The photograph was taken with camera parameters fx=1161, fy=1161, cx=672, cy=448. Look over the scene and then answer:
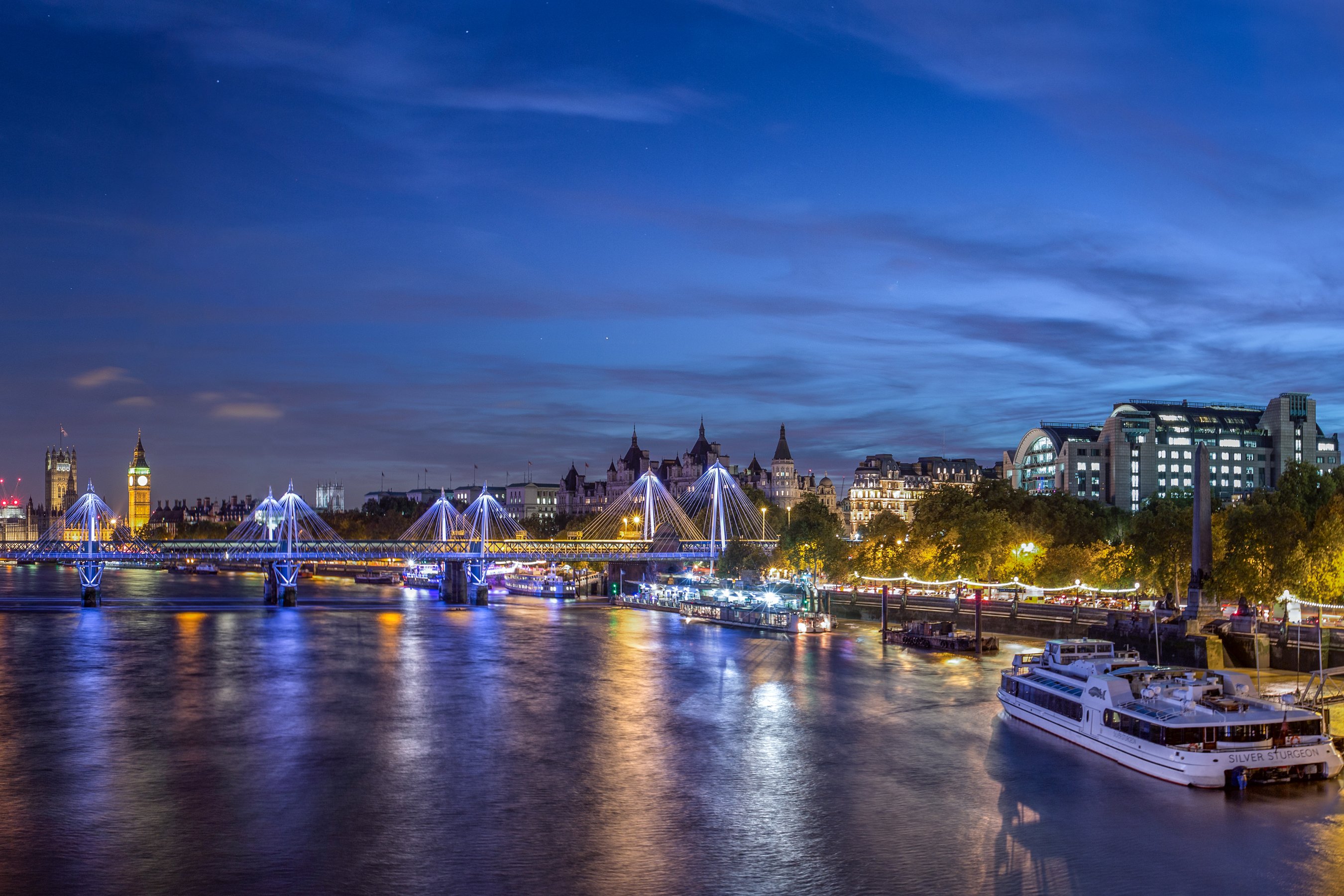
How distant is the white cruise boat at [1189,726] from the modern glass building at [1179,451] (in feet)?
371

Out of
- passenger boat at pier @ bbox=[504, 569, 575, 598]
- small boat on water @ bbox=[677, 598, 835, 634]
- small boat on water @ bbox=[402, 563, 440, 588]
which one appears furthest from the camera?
small boat on water @ bbox=[402, 563, 440, 588]

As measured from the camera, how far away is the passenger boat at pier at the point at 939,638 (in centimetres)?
6247

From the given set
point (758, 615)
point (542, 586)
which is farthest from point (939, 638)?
point (542, 586)

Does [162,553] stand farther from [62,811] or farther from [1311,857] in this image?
[1311,857]

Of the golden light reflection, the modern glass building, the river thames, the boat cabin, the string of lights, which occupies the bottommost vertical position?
the golden light reflection

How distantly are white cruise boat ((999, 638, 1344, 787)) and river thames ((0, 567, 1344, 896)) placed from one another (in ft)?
2.01

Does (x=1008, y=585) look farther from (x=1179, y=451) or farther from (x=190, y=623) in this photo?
(x=1179, y=451)

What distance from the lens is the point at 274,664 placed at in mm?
59906

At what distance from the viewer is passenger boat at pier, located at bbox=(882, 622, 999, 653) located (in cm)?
6247

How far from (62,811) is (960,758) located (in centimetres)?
2543

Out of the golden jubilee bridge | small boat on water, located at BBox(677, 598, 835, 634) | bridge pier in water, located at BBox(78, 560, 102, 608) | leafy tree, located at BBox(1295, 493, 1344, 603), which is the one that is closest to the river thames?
leafy tree, located at BBox(1295, 493, 1344, 603)

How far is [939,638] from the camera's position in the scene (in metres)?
65.2

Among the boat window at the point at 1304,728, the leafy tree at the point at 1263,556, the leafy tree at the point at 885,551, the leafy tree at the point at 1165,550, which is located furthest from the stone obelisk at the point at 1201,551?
the leafy tree at the point at 885,551

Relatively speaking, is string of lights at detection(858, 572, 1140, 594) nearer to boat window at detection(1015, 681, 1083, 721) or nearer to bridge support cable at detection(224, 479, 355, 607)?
boat window at detection(1015, 681, 1083, 721)
